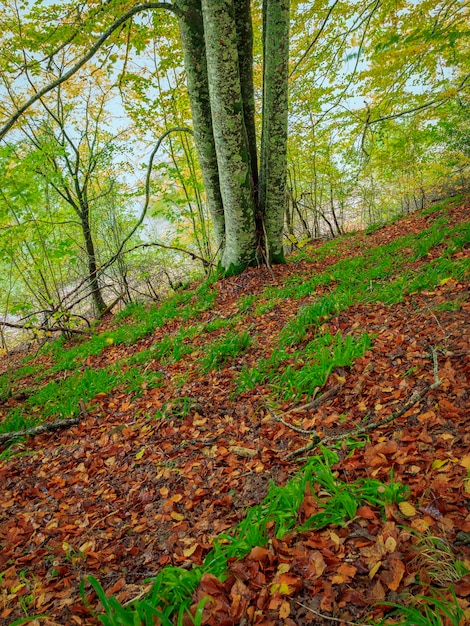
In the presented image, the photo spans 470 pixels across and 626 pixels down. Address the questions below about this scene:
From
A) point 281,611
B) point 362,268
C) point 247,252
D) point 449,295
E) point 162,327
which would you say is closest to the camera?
point 281,611

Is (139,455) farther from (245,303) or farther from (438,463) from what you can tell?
(245,303)

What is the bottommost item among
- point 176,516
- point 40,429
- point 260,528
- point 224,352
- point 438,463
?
point 176,516

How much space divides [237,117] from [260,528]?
5.37m

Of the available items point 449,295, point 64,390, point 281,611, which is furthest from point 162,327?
point 281,611

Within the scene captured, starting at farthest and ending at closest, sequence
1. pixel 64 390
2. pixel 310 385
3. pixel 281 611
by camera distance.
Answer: pixel 64 390, pixel 310 385, pixel 281 611

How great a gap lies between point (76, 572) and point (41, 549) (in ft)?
1.33

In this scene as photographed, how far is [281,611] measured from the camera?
1160 mm

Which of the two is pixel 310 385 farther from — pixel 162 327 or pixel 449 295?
pixel 162 327

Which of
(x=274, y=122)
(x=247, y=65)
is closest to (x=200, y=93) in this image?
(x=247, y=65)

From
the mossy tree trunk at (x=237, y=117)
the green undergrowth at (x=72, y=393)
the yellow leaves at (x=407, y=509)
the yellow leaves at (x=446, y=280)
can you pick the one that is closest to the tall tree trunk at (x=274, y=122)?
the mossy tree trunk at (x=237, y=117)

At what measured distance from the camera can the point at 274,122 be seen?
541 centimetres

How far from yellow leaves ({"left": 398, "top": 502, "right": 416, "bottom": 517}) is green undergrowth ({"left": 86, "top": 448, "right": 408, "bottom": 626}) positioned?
3 centimetres

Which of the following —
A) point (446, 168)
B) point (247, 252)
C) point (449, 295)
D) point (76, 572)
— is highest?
point (446, 168)

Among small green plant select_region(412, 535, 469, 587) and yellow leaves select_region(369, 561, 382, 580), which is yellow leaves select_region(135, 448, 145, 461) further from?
small green plant select_region(412, 535, 469, 587)
